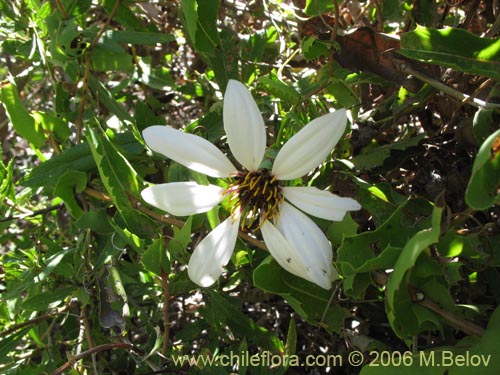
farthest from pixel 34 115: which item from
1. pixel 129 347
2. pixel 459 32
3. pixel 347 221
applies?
pixel 459 32

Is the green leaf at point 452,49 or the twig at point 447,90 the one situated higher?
the green leaf at point 452,49

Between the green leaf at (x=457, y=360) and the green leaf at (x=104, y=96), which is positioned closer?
the green leaf at (x=457, y=360)

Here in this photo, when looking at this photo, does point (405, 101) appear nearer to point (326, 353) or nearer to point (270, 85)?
point (270, 85)

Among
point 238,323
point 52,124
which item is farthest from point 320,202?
point 52,124

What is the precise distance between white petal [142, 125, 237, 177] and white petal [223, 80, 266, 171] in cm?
4

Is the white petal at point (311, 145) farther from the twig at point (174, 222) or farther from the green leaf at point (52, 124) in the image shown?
the green leaf at point (52, 124)

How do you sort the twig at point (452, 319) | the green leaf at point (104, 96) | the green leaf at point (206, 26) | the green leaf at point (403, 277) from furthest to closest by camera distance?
the green leaf at point (104, 96) → the green leaf at point (206, 26) → the twig at point (452, 319) → the green leaf at point (403, 277)

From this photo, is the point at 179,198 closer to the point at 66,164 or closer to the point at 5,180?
the point at 66,164

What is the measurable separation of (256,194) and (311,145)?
0.12 metres

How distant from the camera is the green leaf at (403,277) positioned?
0.61m

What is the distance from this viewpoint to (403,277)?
2.23 ft

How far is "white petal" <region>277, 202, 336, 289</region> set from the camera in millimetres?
748

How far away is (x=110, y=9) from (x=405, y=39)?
1.93 ft

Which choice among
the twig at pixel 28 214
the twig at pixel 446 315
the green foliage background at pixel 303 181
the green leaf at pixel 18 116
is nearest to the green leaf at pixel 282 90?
the green foliage background at pixel 303 181
